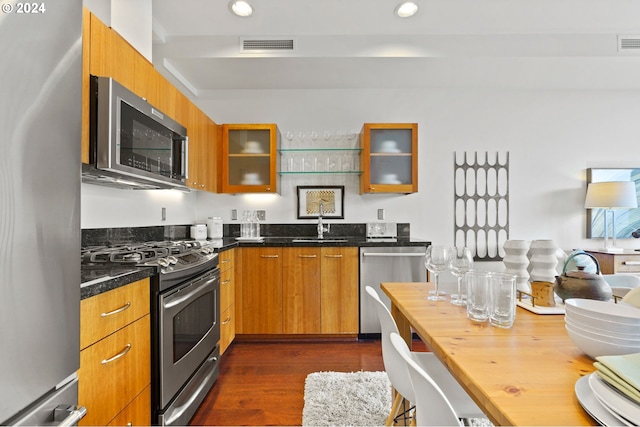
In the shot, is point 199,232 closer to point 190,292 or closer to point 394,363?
point 190,292

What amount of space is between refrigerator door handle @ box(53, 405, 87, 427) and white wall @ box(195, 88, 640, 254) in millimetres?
2845

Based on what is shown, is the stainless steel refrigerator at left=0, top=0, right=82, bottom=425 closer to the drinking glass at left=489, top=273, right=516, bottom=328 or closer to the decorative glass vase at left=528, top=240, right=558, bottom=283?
the drinking glass at left=489, top=273, right=516, bottom=328

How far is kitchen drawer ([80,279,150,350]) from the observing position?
3.61 ft

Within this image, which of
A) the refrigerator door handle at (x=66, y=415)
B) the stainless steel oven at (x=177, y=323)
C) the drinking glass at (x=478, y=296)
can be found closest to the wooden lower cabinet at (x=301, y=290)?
the stainless steel oven at (x=177, y=323)

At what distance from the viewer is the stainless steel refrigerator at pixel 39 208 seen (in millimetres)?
641

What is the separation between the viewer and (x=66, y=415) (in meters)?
0.78

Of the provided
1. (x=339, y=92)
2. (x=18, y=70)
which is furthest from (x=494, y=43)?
(x=18, y=70)

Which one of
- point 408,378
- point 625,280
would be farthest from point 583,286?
point 625,280

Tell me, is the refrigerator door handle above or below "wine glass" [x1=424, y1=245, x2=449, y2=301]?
below

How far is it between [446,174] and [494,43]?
1.32 m

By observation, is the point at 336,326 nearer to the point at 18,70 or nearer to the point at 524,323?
the point at 524,323

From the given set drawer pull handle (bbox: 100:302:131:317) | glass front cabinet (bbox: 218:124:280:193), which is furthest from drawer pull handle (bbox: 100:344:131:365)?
glass front cabinet (bbox: 218:124:280:193)

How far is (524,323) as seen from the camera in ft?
3.51

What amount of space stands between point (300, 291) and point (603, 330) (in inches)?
96.6
